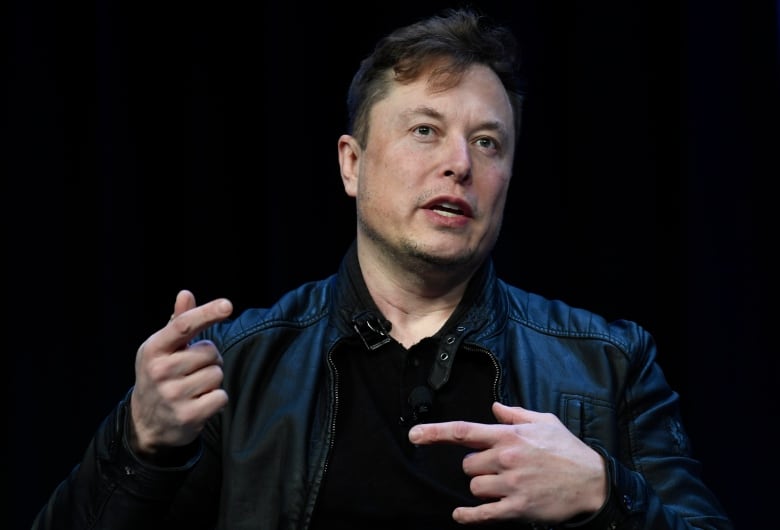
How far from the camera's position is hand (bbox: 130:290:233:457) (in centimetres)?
140

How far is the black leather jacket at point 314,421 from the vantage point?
5.07ft

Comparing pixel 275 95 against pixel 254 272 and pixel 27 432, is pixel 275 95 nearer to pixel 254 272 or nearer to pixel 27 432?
pixel 254 272

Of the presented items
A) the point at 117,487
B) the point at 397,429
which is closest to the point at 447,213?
the point at 397,429

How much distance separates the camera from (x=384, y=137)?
6.16 feet

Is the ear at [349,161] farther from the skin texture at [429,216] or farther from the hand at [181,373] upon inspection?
the hand at [181,373]

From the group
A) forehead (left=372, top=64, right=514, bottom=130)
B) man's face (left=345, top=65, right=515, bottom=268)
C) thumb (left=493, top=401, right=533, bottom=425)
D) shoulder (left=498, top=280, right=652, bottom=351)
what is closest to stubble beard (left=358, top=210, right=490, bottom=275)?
man's face (left=345, top=65, right=515, bottom=268)

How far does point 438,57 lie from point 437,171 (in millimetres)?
237

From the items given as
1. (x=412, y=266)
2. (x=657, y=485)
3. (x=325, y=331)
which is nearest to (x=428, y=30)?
(x=412, y=266)

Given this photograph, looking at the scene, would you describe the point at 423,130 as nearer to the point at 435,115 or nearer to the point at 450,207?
the point at 435,115

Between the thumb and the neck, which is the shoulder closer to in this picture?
the neck

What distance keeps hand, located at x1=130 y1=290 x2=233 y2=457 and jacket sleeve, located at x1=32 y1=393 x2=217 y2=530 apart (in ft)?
0.34

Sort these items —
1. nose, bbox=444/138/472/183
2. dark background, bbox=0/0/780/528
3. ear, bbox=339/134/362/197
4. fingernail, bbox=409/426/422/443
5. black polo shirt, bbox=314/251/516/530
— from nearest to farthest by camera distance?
fingernail, bbox=409/426/422/443, black polo shirt, bbox=314/251/516/530, nose, bbox=444/138/472/183, ear, bbox=339/134/362/197, dark background, bbox=0/0/780/528

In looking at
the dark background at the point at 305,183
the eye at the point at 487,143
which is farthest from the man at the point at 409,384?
the dark background at the point at 305,183

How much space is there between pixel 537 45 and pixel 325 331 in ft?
3.01
